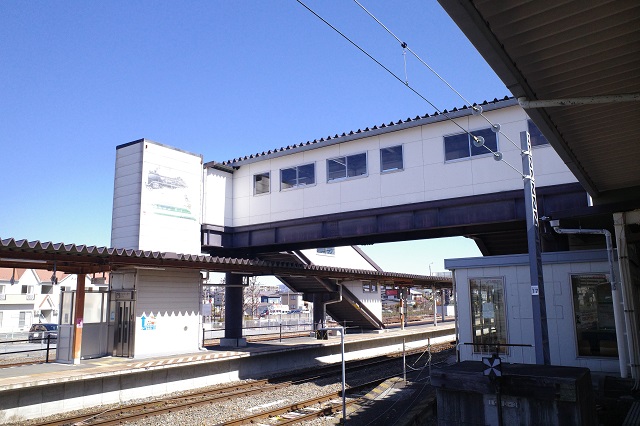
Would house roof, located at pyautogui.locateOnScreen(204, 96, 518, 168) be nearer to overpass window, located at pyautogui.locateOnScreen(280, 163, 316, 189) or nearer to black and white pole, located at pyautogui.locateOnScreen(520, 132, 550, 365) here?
overpass window, located at pyautogui.locateOnScreen(280, 163, 316, 189)

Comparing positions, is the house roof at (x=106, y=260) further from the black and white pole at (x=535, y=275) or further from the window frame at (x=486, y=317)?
the black and white pole at (x=535, y=275)

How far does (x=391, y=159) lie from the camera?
18969mm

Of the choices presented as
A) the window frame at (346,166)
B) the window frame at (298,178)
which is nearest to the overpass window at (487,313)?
the window frame at (346,166)

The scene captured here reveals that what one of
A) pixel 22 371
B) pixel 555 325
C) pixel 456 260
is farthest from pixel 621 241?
pixel 22 371

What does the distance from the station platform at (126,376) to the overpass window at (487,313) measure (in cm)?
297

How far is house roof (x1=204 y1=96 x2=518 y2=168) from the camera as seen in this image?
16828mm

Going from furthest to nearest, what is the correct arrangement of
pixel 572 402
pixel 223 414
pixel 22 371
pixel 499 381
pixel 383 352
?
pixel 383 352 < pixel 22 371 < pixel 223 414 < pixel 499 381 < pixel 572 402

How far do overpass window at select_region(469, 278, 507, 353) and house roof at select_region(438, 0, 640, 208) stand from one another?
5.96m

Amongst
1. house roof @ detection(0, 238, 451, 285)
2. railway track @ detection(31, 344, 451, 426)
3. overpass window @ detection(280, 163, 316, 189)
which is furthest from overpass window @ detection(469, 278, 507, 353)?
overpass window @ detection(280, 163, 316, 189)

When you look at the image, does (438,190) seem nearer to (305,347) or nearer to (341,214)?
(341,214)

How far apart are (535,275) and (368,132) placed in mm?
10491

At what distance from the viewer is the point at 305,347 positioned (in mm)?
21234

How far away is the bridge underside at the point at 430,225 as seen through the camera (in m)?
15.4

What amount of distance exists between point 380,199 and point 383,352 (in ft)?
37.5
